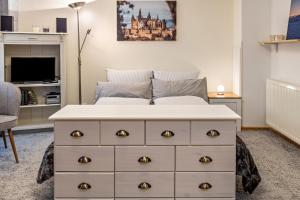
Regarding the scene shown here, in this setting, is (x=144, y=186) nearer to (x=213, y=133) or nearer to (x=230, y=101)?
(x=213, y=133)

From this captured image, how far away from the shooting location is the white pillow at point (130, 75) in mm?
5289

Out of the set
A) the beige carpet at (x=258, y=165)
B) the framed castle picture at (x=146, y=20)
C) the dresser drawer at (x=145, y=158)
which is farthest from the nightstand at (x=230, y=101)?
the dresser drawer at (x=145, y=158)

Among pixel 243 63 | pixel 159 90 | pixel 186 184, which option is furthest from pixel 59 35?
pixel 186 184

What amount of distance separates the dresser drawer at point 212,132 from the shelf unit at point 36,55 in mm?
3116

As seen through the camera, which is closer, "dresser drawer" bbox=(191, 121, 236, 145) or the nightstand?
"dresser drawer" bbox=(191, 121, 236, 145)

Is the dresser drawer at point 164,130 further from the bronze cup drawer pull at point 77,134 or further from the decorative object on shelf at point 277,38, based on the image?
the decorative object on shelf at point 277,38

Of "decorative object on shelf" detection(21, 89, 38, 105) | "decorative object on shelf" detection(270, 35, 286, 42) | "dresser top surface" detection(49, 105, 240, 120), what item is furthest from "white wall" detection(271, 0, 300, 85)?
"decorative object on shelf" detection(21, 89, 38, 105)

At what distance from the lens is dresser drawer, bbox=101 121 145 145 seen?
2561 millimetres

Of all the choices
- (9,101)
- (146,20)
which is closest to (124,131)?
(9,101)

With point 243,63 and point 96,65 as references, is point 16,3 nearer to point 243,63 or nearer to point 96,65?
point 96,65

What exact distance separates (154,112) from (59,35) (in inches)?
114

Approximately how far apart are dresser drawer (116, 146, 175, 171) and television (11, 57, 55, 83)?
3065 mm

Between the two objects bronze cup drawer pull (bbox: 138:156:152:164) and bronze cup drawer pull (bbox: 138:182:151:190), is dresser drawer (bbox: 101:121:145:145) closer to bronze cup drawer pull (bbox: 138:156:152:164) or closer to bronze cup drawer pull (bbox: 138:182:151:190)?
bronze cup drawer pull (bbox: 138:156:152:164)

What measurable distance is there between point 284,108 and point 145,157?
8.52 ft
